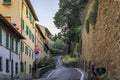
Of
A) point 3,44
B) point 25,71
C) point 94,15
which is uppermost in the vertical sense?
point 94,15

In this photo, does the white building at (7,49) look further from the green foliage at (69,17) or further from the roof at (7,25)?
the green foliage at (69,17)

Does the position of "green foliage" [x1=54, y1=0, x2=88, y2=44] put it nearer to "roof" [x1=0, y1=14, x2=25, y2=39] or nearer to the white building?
the white building

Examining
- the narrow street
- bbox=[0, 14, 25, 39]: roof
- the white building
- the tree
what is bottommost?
the narrow street

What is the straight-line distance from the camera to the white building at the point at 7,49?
34.6 m

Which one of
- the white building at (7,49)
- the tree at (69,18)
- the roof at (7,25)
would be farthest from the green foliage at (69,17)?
the roof at (7,25)

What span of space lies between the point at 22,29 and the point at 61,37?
3763cm

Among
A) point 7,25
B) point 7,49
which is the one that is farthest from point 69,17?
point 7,25

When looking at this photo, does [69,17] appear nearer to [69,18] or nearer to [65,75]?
[69,18]

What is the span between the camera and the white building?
34.6m

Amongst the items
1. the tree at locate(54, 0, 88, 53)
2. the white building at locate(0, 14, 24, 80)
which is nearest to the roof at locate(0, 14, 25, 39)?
the white building at locate(0, 14, 24, 80)

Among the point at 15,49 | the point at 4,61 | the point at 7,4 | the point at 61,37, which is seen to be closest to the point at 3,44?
the point at 4,61

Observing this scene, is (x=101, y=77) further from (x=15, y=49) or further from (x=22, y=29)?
(x=22, y=29)

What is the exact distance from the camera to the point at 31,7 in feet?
192

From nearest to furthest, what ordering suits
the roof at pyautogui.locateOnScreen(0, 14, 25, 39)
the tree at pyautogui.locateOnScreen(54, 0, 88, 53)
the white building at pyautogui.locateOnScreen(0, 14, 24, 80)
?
the roof at pyautogui.locateOnScreen(0, 14, 25, 39), the white building at pyautogui.locateOnScreen(0, 14, 24, 80), the tree at pyautogui.locateOnScreen(54, 0, 88, 53)
